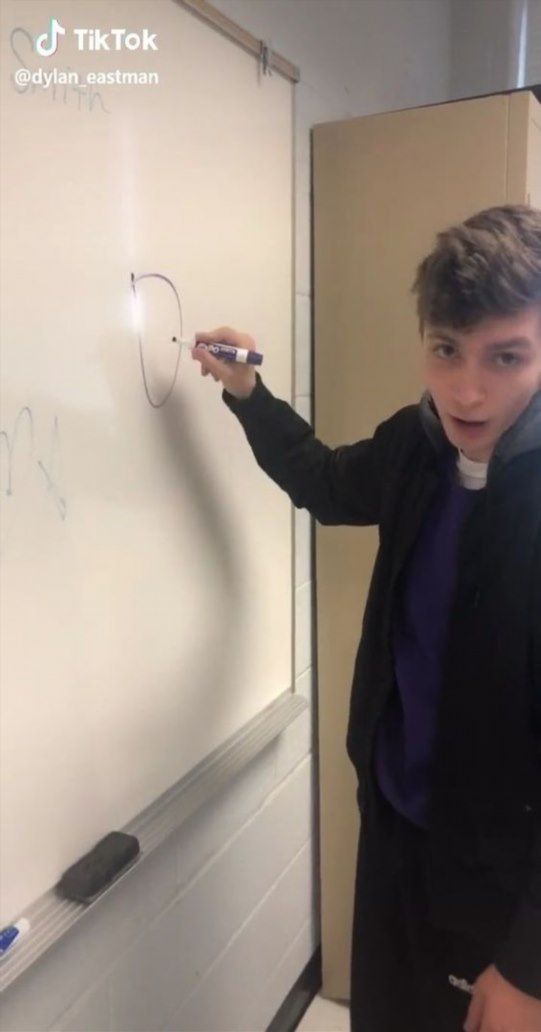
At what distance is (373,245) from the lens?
1499mm

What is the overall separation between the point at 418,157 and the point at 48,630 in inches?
41.3

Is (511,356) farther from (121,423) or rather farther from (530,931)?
(530,931)

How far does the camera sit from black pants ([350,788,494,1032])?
1079 millimetres

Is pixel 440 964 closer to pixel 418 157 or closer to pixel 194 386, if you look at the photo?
pixel 194 386

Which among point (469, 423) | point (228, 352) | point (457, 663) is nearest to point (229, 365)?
point (228, 352)

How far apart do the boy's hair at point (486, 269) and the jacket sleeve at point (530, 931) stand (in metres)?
0.26

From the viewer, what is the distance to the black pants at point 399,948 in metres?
1.08

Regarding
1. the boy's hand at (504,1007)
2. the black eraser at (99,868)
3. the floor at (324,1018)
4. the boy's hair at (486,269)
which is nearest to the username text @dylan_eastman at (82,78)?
the boy's hair at (486,269)

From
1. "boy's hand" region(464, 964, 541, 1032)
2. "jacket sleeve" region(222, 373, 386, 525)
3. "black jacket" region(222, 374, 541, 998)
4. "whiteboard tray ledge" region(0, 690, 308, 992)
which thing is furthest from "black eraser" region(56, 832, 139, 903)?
"jacket sleeve" region(222, 373, 386, 525)

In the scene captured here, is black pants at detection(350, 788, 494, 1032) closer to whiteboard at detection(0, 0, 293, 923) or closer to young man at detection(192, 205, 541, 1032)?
young man at detection(192, 205, 541, 1032)

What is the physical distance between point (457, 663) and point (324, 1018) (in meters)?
1.12

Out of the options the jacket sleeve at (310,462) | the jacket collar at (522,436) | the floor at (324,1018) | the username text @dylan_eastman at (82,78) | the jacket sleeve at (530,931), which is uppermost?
the username text @dylan_eastman at (82,78)

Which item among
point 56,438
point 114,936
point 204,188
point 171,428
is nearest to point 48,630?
point 56,438

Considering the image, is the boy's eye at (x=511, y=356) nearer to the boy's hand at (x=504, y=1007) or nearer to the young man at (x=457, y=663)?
the young man at (x=457, y=663)
